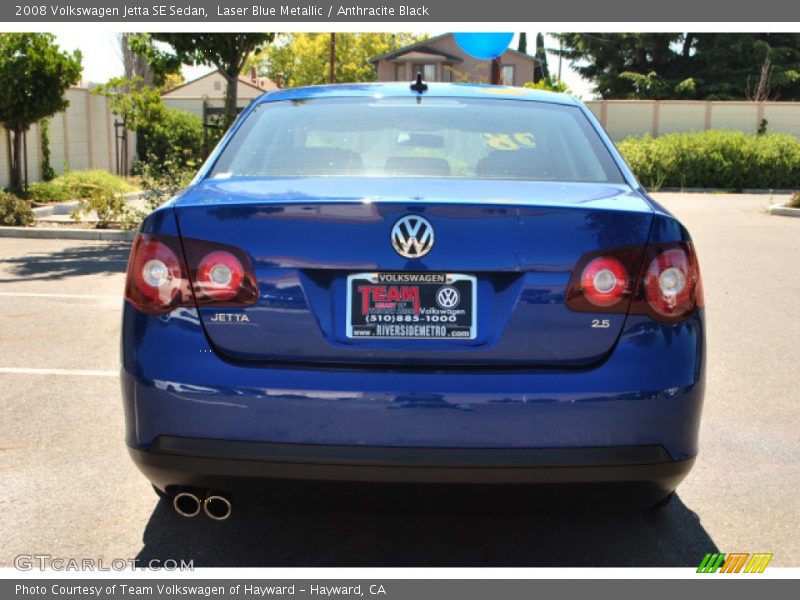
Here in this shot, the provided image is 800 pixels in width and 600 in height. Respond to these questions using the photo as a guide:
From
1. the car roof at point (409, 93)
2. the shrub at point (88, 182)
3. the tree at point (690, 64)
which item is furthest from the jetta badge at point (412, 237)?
the tree at point (690, 64)

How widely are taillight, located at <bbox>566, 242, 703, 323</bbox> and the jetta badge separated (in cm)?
45

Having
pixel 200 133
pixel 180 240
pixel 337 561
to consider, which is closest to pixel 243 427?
pixel 180 240

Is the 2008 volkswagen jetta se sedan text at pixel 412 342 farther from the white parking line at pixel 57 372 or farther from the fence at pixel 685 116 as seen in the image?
the fence at pixel 685 116

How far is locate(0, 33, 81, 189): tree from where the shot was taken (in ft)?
61.0

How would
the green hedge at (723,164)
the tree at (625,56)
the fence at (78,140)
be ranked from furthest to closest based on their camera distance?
1. the tree at (625,56)
2. the green hedge at (723,164)
3. the fence at (78,140)

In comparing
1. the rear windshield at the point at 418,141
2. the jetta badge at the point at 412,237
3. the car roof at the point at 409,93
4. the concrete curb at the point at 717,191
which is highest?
the car roof at the point at 409,93

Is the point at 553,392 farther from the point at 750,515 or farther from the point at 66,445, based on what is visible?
the point at 66,445

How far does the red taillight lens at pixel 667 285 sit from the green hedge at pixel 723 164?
87.1 feet

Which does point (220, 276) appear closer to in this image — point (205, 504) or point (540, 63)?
point (205, 504)

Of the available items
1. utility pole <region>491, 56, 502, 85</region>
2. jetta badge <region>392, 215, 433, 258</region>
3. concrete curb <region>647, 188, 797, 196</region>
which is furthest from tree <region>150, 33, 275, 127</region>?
concrete curb <region>647, 188, 797, 196</region>

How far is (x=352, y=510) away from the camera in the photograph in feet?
9.53

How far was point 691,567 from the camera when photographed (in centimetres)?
335

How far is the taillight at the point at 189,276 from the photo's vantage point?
2848mm

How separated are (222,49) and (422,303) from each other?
1250cm
